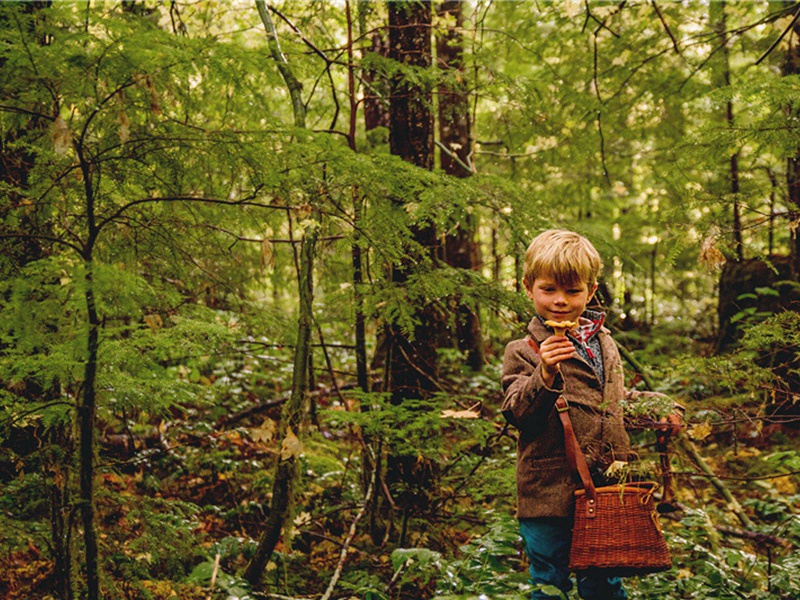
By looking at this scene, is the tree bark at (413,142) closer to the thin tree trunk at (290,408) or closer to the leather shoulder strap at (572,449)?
the thin tree trunk at (290,408)

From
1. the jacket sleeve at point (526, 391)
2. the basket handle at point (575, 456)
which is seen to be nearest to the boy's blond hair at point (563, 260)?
the jacket sleeve at point (526, 391)

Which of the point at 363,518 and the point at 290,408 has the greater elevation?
the point at 290,408

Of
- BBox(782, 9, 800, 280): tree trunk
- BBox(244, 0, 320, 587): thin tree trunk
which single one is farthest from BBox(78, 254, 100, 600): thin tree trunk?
BBox(782, 9, 800, 280): tree trunk

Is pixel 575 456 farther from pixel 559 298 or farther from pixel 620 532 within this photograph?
pixel 559 298

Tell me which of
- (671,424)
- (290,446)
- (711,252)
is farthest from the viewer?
(290,446)

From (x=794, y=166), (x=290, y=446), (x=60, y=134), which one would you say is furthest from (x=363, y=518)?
(x=794, y=166)

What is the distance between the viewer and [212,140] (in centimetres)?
268

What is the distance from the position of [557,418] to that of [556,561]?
0.64 metres

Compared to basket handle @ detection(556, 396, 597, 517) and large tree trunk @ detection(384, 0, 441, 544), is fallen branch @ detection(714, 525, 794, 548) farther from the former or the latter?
basket handle @ detection(556, 396, 597, 517)

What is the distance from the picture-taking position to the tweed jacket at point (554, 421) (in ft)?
8.41

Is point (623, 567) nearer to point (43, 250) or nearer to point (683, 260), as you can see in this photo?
point (43, 250)

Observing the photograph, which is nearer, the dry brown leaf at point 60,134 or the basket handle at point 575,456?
the dry brown leaf at point 60,134

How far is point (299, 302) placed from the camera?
385 cm

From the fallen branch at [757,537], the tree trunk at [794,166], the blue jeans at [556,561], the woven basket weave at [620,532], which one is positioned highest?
the tree trunk at [794,166]
